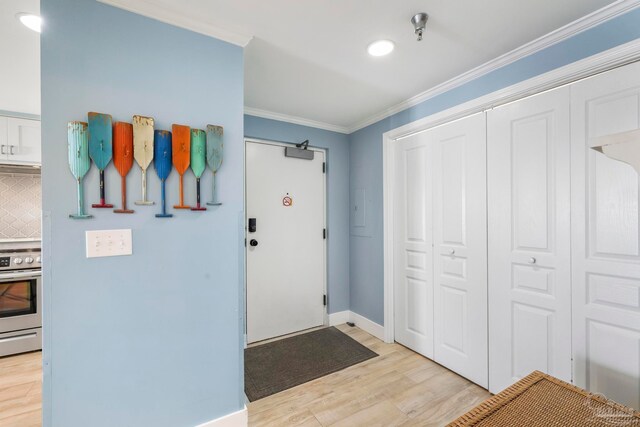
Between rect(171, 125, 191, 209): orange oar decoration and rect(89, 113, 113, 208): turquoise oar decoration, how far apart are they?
28 centimetres

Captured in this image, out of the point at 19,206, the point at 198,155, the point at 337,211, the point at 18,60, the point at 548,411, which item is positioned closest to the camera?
the point at 548,411

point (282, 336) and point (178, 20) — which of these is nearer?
point (178, 20)

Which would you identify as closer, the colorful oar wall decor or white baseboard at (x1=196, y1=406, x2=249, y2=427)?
the colorful oar wall decor

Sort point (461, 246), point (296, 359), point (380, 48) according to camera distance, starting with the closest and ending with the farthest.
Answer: point (380, 48), point (461, 246), point (296, 359)

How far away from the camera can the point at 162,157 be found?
1.48 metres

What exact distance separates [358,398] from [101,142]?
88.8 inches

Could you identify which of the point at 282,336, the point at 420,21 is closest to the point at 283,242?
the point at 282,336

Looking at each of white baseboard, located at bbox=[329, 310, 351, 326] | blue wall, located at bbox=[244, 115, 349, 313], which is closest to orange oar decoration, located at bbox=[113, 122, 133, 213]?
blue wall, located at bbox=[244, 115, 349, 313]

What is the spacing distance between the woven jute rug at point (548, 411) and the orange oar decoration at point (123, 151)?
170 centimetres

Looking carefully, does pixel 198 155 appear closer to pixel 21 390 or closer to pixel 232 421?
pixel 232 421

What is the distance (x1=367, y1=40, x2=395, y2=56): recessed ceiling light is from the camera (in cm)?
175

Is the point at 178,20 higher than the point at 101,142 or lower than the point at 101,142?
higher

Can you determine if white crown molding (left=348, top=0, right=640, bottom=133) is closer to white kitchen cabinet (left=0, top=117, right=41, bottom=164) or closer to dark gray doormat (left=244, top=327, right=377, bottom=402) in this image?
dark gray doormat (left=244, top=327, right=377, bottom=402)

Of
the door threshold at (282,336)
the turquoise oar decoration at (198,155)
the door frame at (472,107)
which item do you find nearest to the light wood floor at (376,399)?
the door frame at (472,107)
